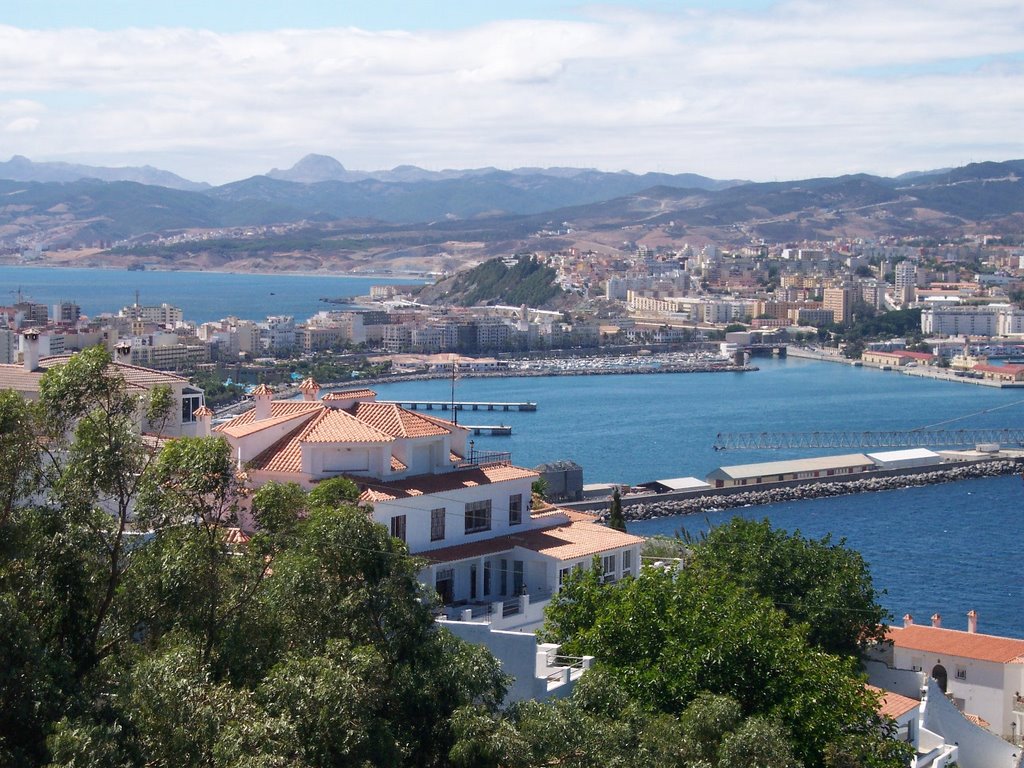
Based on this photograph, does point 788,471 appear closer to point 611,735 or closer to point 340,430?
point 340,430

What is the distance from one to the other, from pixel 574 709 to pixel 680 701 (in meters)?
0.60

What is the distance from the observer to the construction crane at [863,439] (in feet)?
72.6

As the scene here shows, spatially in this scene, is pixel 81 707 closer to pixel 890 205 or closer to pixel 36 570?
pixel 36 570

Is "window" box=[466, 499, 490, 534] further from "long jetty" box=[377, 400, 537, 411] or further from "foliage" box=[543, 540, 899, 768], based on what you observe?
"long jetty" box=[377, 400, 537, 411]

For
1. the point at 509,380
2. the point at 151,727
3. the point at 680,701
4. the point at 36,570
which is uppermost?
the point at 36,570

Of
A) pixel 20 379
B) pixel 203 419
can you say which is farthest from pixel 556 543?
pixel 20 379

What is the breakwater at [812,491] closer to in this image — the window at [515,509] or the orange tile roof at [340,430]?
the window at [515,509]

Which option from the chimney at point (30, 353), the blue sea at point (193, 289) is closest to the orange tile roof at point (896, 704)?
the chimney at point (30, 353)

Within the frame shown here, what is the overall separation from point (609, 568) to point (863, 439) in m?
18.3

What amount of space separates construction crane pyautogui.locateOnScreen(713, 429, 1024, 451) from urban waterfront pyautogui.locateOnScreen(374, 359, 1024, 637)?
0.52 m

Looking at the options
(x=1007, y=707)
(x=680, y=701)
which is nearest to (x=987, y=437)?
(x=1007, y=707)

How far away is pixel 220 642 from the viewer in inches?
106

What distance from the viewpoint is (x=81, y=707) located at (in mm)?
2408

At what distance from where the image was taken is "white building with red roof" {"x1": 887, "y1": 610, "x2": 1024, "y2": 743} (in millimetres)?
6434
